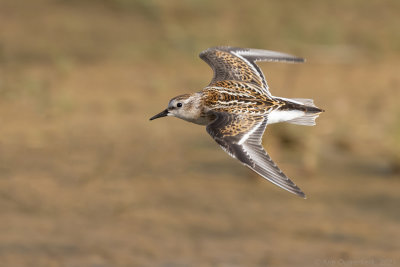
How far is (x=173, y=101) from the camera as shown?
770 cm

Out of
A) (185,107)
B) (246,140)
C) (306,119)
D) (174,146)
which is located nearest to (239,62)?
(306,119)

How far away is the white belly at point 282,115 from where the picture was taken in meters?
7.48

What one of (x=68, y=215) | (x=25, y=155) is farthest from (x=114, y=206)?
(x=25, y=155)

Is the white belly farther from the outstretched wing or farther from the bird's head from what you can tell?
the bird's head

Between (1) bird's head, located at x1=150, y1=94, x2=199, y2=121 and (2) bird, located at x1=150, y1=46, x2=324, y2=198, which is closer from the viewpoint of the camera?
(2) bird, located at x1=150, y1=46, x2=324, y2=198

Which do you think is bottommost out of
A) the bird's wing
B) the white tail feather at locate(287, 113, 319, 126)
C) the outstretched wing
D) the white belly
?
the outstretched wing

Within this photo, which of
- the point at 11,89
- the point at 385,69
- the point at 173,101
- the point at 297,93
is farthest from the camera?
the point at 385,69

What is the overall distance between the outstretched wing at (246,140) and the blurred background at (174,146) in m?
3.40

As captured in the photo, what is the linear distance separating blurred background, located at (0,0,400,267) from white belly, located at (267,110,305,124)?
3.18 metres

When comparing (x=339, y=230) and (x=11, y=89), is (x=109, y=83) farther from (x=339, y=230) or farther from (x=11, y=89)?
(x=339, y=230)

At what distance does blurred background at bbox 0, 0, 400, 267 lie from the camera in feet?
35.8

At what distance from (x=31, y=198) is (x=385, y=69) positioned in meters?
7.27

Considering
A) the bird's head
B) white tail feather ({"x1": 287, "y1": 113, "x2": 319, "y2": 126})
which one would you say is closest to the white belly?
white tail feather ({"x1": 287, "y1": 113, "x2": 319, "y2": 126})

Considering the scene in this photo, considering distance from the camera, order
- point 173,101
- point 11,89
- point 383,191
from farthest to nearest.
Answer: point 11,89 → point 383,191 → point 173,101
